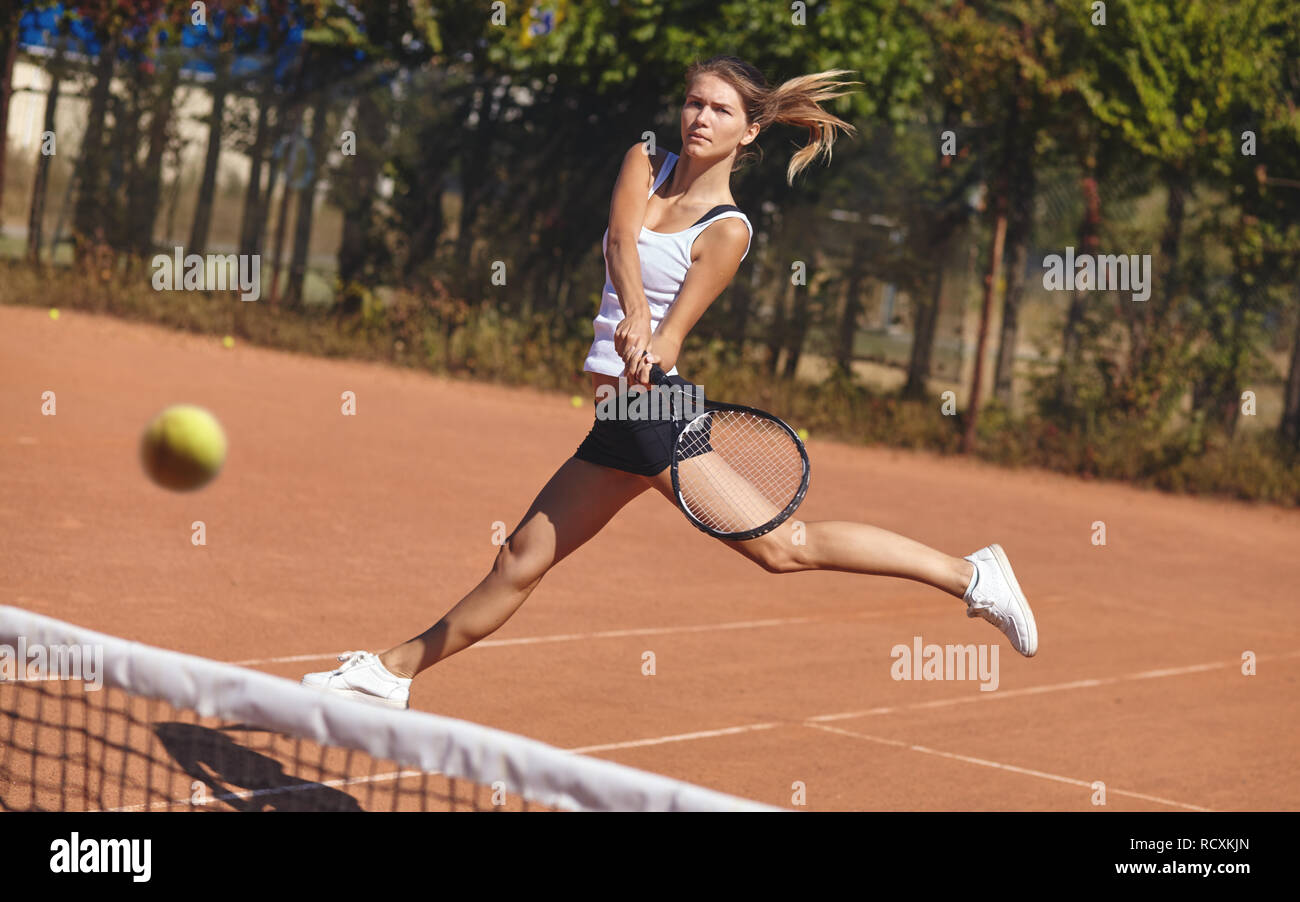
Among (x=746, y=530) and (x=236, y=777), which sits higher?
(x=746, y=530)

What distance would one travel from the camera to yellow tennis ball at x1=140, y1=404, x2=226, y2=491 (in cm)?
566

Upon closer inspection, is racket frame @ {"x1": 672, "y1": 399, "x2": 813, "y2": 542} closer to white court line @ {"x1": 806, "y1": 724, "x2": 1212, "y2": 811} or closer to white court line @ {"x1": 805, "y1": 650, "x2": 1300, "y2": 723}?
white court line @ {"x1": 806, "y1": 724, "x2": 1212, "y2": 811}

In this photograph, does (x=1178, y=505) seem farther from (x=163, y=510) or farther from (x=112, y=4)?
(x=112, y=4)

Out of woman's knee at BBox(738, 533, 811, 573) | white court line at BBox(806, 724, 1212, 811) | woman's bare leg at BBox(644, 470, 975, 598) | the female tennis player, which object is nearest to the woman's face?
the female tennis player

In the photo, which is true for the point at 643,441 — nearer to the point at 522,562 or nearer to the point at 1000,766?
the point at 522,562

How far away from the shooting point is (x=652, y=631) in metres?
6.47

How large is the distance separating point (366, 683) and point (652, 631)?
2693mm

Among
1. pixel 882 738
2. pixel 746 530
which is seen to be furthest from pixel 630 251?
pixel 882 738

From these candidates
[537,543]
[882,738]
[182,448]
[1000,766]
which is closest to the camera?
[537,543]

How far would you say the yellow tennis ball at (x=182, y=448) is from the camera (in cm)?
566

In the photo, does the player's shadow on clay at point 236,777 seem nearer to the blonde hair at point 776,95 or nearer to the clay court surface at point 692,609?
the clay court surface at point 692,609

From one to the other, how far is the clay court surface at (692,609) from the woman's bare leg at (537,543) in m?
0.91

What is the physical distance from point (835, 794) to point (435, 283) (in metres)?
12.5
